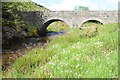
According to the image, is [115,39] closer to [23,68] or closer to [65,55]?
[65,55]

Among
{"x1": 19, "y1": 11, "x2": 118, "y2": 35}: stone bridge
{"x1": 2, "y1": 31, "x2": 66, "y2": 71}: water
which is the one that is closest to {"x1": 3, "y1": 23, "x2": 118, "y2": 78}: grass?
{"x1": 2, "y1": 31, "x2": 66, "y2": 71}: water

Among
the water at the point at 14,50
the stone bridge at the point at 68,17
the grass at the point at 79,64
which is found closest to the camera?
the grass at the point at 79,64

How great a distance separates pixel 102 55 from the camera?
38.6 feet

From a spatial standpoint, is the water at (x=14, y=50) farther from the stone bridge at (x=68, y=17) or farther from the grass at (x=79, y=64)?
the stone bridge at (x=68, y=17)

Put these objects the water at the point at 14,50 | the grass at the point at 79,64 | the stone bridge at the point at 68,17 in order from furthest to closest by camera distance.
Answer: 1. the stone bridge at the point at 68,17
2. the water at the point at 14,50
3. the grass at the point at 79,64

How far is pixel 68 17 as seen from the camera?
55.6m

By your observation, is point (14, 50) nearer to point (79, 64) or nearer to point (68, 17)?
point (79, 64)

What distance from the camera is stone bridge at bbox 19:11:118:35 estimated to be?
176 feet

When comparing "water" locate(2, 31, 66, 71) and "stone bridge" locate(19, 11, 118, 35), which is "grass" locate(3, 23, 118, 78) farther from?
"stone bridge" locate(19, 11, 118, 35)

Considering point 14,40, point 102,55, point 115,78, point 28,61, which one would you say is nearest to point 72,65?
point 102,55

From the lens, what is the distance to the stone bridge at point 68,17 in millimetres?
53562

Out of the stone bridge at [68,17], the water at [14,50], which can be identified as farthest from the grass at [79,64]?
the stone bridge at [68,17]

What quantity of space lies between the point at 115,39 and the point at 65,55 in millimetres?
2705

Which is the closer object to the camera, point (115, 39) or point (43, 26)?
point (115, 39)
